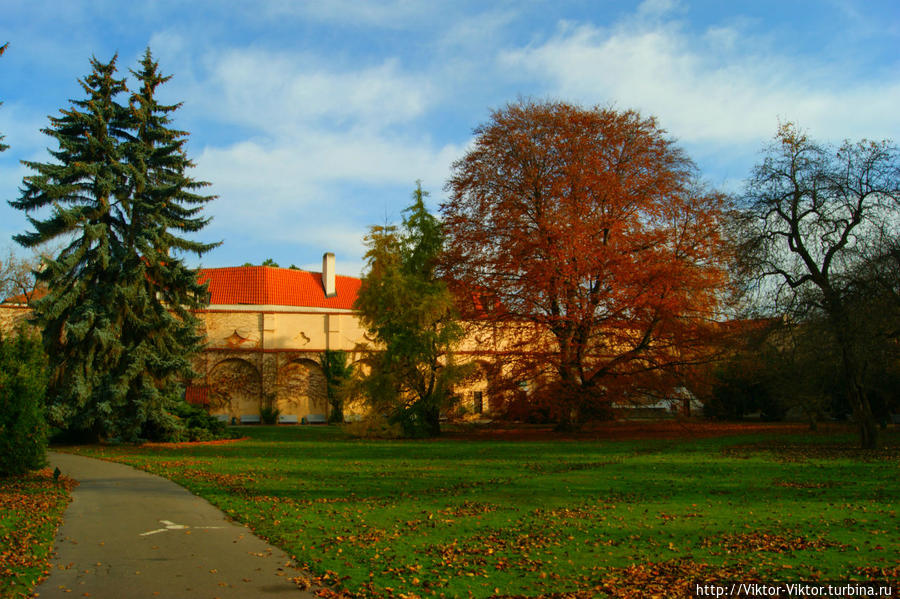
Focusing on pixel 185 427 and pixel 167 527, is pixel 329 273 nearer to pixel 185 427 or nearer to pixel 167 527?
pixel 185 427

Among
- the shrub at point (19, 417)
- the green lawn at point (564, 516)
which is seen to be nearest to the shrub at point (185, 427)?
the green lawn at point (564, 516)

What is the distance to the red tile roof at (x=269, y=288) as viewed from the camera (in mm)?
46844

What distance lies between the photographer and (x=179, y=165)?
26203 millimetres

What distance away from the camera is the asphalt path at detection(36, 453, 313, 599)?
608cm

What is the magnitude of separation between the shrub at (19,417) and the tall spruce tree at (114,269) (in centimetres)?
954

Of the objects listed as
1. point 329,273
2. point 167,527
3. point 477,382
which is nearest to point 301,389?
point 329,273

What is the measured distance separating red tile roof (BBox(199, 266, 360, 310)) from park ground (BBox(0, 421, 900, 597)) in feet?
94.3

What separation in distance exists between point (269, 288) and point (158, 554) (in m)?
41.8

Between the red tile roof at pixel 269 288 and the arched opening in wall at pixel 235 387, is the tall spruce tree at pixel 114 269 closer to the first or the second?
the arched opening in wall at pixel 235 387

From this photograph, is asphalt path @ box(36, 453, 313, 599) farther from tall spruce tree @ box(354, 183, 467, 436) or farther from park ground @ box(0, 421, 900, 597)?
tall spruce tree @ box(354, 183, 467, 436)

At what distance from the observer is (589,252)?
24047mm

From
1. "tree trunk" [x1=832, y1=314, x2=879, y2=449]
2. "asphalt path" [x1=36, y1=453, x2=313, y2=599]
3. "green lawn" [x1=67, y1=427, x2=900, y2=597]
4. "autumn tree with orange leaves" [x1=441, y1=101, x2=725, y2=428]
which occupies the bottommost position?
"green lawn" [x1=67, y1=427, x2=900, y2=597]

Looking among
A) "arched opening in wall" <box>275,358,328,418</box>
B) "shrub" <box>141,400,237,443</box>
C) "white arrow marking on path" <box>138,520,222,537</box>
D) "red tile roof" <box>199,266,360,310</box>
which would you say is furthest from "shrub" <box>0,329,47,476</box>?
"red tile roof" <box>199,266,360,310</box>

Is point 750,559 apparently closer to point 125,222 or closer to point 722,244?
point 722,244
